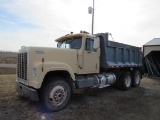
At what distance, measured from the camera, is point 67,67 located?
630 cm

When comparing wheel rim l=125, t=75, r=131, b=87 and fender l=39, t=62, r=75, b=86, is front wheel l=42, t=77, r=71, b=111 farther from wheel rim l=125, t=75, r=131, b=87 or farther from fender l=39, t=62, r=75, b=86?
wheel rim l=125, t=75, r=131, b=87

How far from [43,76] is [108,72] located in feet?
15.3

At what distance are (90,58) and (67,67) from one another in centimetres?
154

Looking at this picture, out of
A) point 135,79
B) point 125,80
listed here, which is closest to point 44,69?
point 125,80

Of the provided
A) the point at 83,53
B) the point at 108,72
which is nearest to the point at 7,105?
the point at 83,53

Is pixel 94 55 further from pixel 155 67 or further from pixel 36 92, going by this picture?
pixel 155 67

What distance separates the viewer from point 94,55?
7.71 m

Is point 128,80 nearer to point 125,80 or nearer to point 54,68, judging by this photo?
point 125,80

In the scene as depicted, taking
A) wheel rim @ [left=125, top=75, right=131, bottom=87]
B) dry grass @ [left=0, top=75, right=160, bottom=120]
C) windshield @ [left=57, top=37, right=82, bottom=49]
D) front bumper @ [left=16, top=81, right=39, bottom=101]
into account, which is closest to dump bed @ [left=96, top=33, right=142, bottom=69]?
wheel rim @ [left=125, top=75, right=131, bottom=87]

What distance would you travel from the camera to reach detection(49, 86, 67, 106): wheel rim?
5.84m

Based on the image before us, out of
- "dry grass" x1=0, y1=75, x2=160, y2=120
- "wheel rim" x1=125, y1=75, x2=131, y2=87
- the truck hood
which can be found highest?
the truck hood

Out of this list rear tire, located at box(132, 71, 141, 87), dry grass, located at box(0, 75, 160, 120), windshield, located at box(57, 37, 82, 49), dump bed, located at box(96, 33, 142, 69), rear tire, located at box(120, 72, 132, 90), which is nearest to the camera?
dry grass, located at box(0, 75, 160, 120)

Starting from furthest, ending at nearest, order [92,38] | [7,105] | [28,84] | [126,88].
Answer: [126,88] → [92,38] → [7,105] → [28,84]

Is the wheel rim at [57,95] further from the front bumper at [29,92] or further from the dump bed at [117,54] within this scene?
the dump bed at [117,54]
